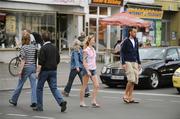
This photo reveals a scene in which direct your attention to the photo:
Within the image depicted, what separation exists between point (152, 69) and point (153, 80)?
382 mm

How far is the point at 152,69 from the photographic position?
58.0 ft

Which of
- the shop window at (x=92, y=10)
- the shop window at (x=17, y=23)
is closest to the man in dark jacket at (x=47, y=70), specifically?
the shop window at (x=17, y=23)

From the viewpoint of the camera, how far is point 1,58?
27641 millimetres

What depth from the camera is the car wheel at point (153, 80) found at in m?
17.6

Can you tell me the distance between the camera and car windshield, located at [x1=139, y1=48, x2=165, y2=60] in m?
18.5

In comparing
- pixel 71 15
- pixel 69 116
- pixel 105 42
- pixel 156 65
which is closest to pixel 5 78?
pixel 156 65

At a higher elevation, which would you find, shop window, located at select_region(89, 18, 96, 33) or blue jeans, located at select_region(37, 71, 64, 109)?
shop window, located at select_region(89, 18, 96, 33)

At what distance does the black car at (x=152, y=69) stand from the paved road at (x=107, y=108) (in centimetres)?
123

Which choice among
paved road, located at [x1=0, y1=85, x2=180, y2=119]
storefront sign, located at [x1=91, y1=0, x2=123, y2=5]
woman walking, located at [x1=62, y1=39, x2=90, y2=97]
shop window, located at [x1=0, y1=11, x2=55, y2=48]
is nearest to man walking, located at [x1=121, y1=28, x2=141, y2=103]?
paved road, located at [x1=0, y1=85, x2=180, y2=119]

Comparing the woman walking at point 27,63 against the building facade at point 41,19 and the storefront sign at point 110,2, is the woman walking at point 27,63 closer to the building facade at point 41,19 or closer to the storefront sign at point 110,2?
the building facade at point 41,19

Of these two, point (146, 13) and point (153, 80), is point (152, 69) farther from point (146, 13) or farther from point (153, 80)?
point (146, 13)

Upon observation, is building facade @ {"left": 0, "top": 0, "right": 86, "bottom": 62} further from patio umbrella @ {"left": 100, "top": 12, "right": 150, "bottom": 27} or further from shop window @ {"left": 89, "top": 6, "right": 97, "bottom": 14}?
patio umbrella @ {"left": 100, "top": 12, "right": 150, "bottom": 27}

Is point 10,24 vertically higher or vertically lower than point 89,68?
higher

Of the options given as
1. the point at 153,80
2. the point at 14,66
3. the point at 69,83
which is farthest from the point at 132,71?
the point at 14,66
